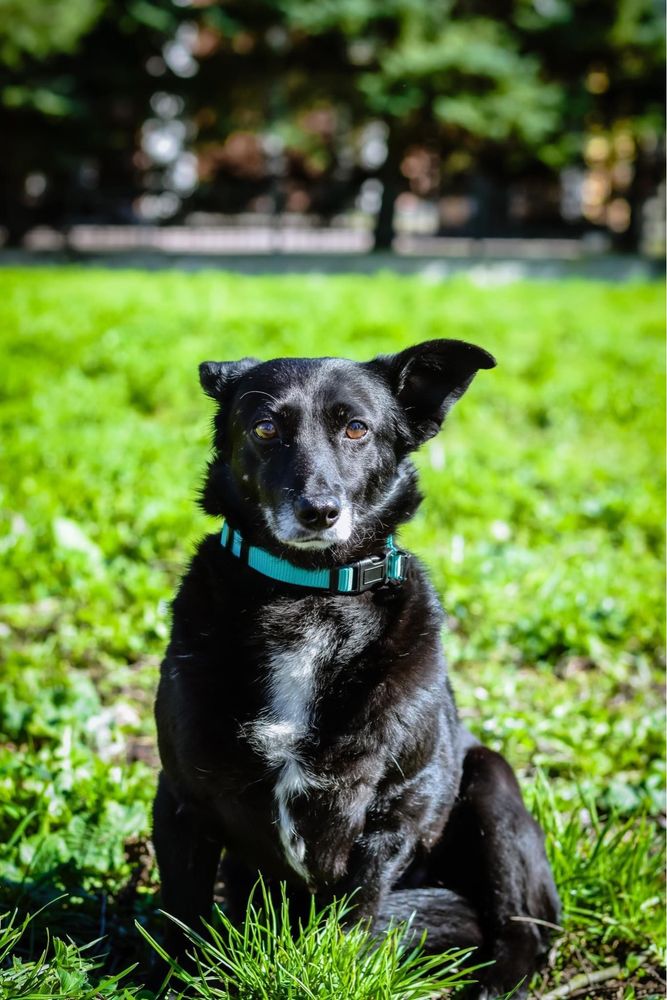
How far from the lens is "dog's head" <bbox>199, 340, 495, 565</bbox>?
239 centimetres

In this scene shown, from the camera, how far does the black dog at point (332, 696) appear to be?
7.37 ft

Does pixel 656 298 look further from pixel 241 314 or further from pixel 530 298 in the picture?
pixel 241 314

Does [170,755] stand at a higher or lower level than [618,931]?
higher

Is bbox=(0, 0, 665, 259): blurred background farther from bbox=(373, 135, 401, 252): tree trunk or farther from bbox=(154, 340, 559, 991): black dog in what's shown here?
bbox=(154, 340, 559, 991): black dog

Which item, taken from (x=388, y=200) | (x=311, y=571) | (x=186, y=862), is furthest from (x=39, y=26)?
(x=186, y=862)

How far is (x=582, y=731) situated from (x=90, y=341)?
619 cm

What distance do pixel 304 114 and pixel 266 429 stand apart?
68.9 feet

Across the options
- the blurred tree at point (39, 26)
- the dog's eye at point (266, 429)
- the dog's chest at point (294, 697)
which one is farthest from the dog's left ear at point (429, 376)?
the blurred tree at point (39, 26)

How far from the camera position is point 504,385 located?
7945 mm

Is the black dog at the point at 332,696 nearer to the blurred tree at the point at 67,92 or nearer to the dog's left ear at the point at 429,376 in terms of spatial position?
the dog's left ear at the point at 429,376

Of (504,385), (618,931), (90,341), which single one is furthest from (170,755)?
(90,341)

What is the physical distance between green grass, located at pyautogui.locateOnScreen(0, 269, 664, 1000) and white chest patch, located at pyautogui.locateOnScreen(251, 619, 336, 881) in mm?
228

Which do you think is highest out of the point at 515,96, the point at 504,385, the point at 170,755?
the point at 515,96

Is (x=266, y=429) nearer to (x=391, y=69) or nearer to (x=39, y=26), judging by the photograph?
(x=391, y=69)
